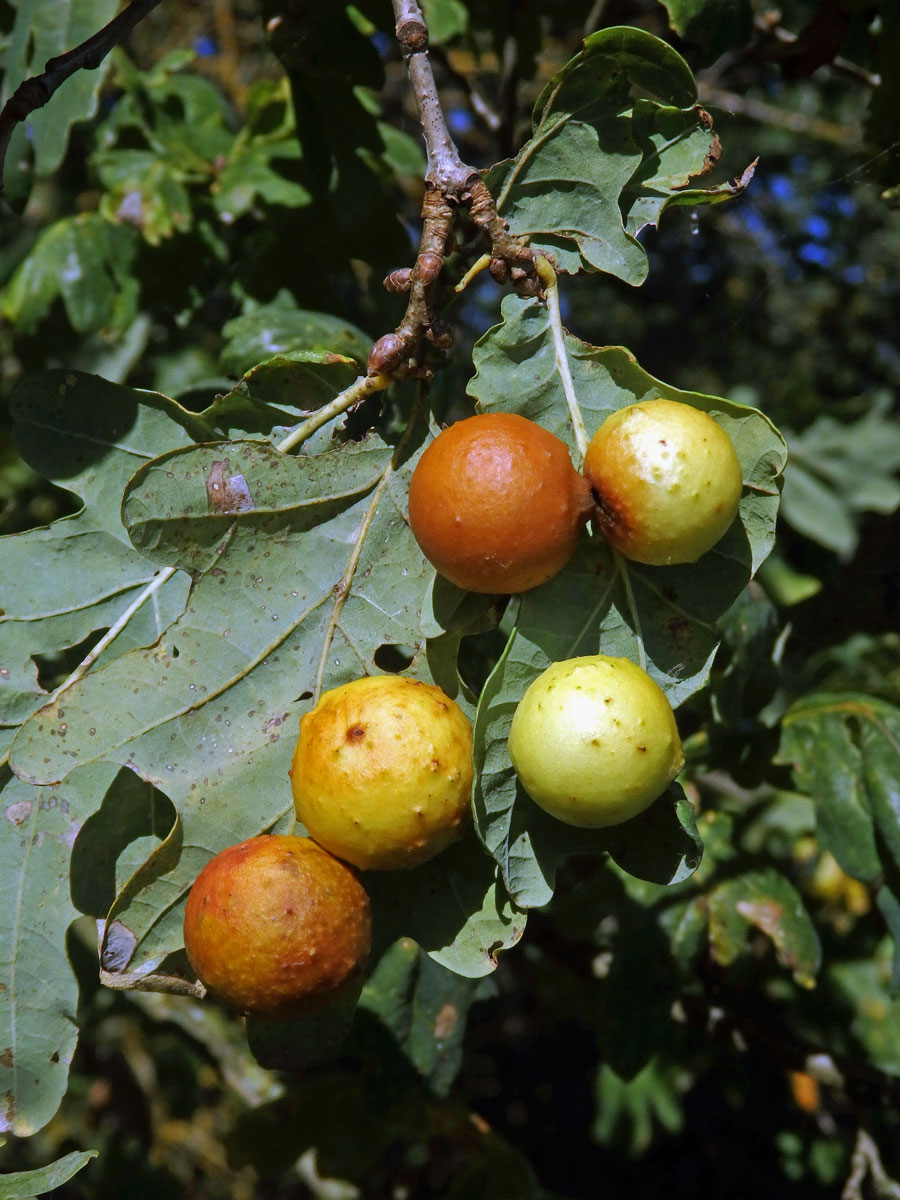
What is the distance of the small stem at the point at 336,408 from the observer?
5.81 ft

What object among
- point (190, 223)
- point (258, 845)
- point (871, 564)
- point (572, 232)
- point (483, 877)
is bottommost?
point (871, 564)

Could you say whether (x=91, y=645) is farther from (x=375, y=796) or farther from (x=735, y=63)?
(x=735, y=63)

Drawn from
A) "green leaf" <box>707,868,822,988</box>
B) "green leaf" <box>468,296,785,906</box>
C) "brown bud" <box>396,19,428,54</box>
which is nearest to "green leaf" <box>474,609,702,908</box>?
"green leaf" <box>468,296,785,906</box>

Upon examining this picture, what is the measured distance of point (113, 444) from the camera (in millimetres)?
1997

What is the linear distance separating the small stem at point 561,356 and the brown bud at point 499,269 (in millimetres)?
51

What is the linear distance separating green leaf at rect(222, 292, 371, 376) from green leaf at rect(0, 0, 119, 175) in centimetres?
56

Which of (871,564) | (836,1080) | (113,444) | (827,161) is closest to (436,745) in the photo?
(113,444)

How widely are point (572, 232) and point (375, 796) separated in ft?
3.33

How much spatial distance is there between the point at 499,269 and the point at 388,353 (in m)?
0.23

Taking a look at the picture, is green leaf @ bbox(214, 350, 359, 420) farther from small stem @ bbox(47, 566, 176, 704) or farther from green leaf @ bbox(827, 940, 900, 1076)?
green leaf @ bbox(827, 940, 900, 1076)

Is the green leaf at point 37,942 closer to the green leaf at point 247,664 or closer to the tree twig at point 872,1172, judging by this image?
the green leaf at point 247,664

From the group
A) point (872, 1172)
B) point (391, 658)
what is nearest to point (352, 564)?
point (391, 658)

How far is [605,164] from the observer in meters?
1.76

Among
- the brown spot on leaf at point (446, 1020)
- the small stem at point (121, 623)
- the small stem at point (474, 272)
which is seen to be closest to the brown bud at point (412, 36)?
the small stem at point (474, 272)
